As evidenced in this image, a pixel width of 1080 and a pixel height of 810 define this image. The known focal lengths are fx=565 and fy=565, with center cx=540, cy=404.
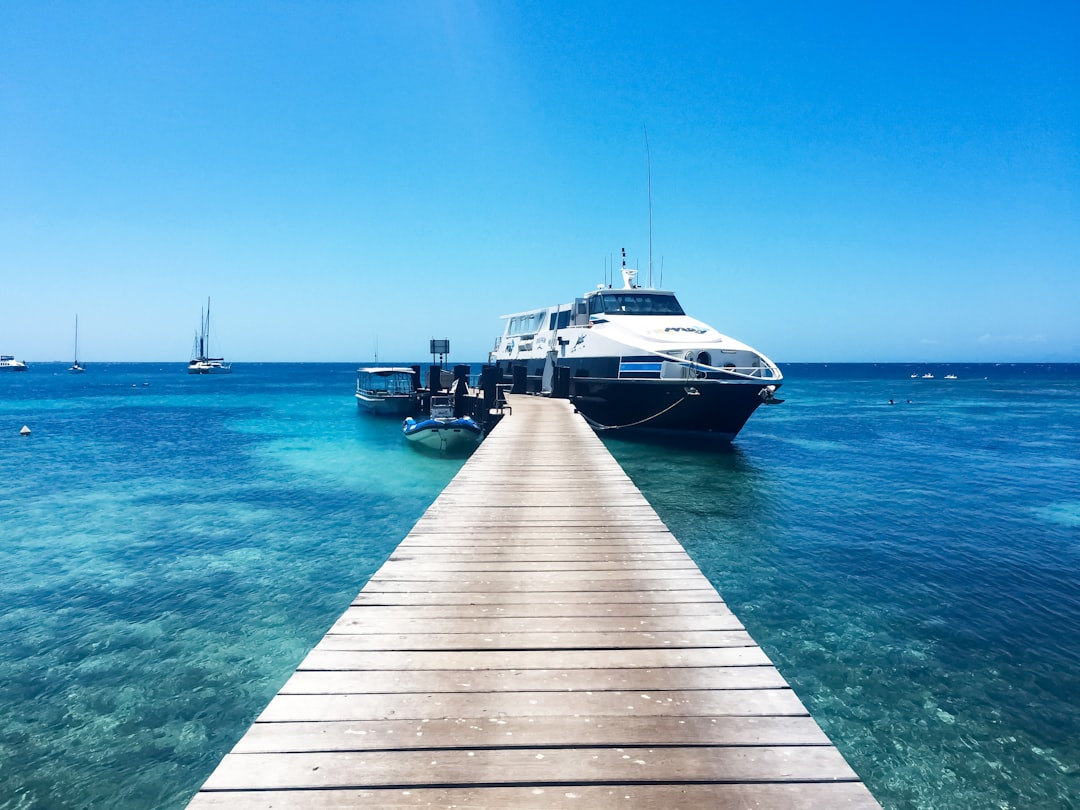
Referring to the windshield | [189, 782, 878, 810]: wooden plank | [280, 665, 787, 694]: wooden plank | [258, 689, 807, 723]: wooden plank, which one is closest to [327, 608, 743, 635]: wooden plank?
[280, 665, 787, 694]: wooden plank

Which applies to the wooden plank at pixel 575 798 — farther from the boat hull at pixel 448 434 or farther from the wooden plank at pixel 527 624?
the boat hull at pixel 448 434

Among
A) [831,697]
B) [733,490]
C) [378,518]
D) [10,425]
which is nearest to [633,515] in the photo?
[831,697]

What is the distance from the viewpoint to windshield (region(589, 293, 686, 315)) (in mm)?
29078

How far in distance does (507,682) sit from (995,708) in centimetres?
723

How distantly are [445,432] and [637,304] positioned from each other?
38.7ft

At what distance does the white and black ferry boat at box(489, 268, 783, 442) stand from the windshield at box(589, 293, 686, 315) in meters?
0.05

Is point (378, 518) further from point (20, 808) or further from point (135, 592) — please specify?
point (20, 808)

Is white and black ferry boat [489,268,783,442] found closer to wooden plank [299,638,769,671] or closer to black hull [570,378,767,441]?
Result: black hull [570,378,767,441]

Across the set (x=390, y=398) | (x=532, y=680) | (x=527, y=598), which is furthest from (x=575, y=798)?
(x=390, y=398)

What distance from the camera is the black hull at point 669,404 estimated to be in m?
24.0

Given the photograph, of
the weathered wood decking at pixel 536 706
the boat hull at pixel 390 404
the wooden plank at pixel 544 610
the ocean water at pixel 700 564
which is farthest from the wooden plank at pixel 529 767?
the boat hull at pixel 390 404

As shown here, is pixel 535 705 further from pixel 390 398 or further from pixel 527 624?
pixel 390 398

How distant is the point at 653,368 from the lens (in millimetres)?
24719

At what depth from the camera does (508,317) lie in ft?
140
